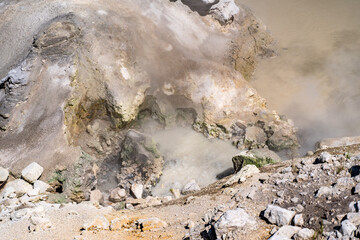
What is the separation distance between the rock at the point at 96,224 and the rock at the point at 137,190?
6.40 ft

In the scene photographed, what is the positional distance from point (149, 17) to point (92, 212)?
5547 mm

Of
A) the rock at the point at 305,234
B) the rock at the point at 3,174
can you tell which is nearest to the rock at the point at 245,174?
the rock at the point at 305,234

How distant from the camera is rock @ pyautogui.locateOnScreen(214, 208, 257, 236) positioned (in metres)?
4.22

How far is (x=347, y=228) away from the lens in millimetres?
3652

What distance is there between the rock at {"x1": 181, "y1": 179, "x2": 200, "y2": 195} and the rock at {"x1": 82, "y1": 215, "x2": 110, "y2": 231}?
2313mm

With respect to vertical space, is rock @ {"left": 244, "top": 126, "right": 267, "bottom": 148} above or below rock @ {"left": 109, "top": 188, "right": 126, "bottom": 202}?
above

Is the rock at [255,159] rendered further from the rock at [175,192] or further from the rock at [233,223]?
the rock at [233,223]

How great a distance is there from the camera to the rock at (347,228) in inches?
142

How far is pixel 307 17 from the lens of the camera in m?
13.2

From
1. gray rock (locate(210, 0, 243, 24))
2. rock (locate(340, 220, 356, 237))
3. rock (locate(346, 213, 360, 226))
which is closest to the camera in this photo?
rock (locate(340, 220, 356, 237))

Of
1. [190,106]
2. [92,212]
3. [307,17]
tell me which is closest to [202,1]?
[190,106]

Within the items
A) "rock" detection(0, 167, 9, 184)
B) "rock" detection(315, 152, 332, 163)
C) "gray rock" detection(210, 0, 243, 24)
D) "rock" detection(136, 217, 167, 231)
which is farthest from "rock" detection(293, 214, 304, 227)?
"gray rock" detection(210, 0, 243, 24)

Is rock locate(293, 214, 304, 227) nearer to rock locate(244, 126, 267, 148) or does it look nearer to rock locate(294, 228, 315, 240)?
rock locate(294, 228, 315, 240)

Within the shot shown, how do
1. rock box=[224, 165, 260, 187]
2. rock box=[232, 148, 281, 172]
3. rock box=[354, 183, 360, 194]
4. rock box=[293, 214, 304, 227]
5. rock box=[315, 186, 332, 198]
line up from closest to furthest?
rock box=[293, 214, 304, 227]
rock box=[354, 183, 360, 194]
rock box=[315, 186, 332, 198]
rock box=[224, 165, 260, 187]
rock box=[232, 148, 281, 172]
